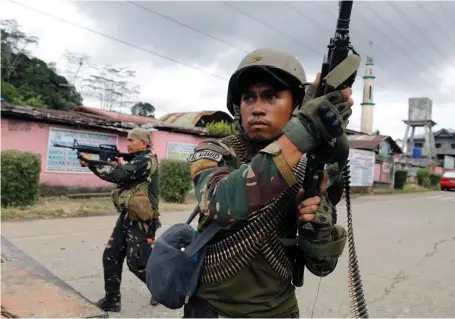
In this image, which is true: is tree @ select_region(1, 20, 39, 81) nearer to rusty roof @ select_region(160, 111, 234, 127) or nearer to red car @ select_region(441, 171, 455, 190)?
Result: rusty roof @ select_region(160, 111, 234, 127)

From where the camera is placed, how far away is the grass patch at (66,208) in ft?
29.0

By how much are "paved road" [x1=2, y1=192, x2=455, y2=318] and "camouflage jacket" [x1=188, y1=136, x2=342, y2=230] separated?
285cm

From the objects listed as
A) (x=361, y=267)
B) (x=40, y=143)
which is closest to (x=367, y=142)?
(x=40, y=143)

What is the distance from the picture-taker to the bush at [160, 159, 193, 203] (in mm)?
12578

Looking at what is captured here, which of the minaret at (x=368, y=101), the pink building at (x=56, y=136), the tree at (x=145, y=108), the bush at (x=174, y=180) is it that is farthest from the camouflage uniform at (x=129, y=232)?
the tree at (x=145, y=108)

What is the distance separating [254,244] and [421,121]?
2412 inches

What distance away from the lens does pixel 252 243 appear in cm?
146

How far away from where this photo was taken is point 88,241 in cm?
669

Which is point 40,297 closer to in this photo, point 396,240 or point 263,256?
point 263,256

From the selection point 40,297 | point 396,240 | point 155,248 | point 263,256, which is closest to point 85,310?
Result: point 40,297

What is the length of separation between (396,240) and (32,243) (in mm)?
6601

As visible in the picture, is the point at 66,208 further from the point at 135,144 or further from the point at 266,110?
the point at 266,110

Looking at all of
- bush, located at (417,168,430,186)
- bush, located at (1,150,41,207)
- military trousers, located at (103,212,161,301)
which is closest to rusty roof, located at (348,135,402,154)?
bush, located at (417,168,430,186)

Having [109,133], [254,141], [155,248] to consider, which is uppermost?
[109,133]
